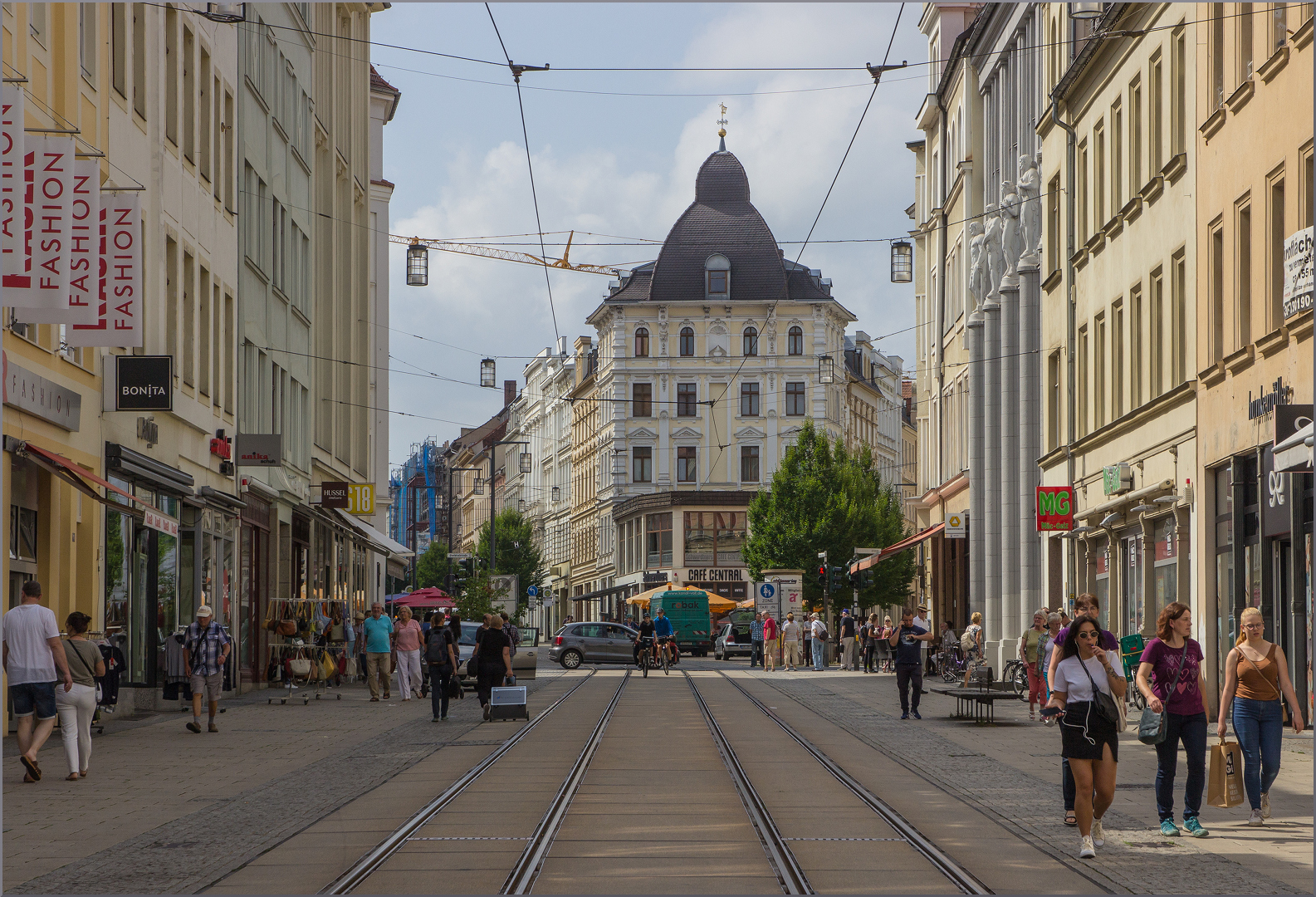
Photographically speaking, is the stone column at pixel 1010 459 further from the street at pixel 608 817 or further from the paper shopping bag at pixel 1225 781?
the paper shopping bag at pixel 1225 781

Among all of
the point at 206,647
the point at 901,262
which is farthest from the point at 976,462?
the point at 206,647

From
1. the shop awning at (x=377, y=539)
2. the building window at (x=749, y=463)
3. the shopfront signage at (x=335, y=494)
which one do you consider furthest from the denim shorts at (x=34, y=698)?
the building window at (x=749, y=463)

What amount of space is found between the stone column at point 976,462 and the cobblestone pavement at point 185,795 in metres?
23.8

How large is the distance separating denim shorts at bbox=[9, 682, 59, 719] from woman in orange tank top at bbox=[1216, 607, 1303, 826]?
32.2ft

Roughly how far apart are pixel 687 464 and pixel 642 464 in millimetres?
3167

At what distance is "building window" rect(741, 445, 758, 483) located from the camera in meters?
98.7

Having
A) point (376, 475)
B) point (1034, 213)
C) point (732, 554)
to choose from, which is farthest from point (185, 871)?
point (732, 554)

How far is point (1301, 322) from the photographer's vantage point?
2202cm

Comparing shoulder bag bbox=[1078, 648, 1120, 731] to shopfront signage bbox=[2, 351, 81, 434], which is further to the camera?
shopfront signage bbox=[2, 351, 81, 434]

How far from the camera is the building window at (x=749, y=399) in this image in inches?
3915

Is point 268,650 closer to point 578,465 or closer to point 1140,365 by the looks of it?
point 1140,365

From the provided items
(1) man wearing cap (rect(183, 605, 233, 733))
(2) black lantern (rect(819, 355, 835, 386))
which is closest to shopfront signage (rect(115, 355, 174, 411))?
(1) man wearing cap (rect(183, 605, 233, 733))

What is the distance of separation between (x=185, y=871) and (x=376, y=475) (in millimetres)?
57828

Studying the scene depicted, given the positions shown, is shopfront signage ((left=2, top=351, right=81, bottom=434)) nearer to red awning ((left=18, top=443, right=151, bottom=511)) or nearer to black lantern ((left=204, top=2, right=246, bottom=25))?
red awning ((left=18, top=443, right=151, bottom=511))
